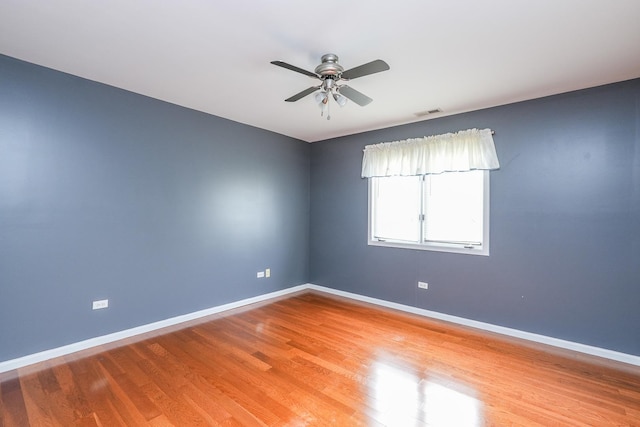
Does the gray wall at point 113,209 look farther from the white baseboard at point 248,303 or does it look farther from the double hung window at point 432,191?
the double hung window at point 432,191

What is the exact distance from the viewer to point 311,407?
6.65 feet

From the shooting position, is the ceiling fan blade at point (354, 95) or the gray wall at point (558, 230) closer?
the ceiling fan blade at point (354, 95)

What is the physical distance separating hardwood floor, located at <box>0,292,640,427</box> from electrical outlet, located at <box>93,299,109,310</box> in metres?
0.40

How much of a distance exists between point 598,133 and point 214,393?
4064 mm

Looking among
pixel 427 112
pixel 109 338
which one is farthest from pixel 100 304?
pixel 427 112

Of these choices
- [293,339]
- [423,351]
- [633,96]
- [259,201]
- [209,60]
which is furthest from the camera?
[259,201]

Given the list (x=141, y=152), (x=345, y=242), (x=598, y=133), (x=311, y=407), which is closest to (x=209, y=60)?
(x=141, y=152)

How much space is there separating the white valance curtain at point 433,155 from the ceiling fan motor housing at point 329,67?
Result: 2.02m

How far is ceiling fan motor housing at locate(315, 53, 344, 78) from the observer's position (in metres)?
2.18

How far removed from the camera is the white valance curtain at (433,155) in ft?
11.2

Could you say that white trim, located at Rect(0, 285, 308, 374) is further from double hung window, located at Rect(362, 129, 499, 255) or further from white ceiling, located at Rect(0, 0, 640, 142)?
white ceiling, located at Rect(0, 0, 640, 142)

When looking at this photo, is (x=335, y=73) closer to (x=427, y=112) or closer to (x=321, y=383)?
(x=427, y=112)

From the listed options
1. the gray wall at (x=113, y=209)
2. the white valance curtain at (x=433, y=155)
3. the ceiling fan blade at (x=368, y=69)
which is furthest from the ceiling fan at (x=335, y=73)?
the gray wall at (x=113, y=209)

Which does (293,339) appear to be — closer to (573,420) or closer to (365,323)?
(365,323)
